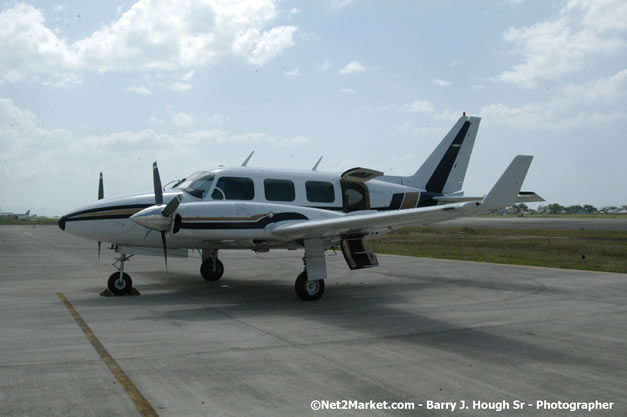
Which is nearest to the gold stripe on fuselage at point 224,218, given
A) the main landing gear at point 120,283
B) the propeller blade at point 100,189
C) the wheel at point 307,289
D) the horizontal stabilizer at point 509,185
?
the wheel at point 307,289

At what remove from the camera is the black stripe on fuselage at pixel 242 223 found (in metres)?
10.9

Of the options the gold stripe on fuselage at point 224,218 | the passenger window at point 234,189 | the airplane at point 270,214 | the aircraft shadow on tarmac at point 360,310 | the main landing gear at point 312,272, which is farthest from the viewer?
the passenger window at point 234,189

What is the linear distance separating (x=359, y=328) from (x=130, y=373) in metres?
4.01

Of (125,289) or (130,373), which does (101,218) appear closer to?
(125,289)

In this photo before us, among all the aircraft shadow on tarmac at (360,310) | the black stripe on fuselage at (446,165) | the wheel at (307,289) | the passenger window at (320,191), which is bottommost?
the aircraft shadow on tarmac at (360,310)

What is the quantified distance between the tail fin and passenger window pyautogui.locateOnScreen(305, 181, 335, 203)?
3.00 meters

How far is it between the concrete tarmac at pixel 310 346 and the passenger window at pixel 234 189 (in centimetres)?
233

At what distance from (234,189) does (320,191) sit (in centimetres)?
235

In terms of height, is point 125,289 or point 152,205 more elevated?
point 152,205

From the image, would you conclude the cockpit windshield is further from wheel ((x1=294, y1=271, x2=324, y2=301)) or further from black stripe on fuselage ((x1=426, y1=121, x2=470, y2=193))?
black stripe on fuselage ((x1=426, y1=121, x2=470, y2=193))

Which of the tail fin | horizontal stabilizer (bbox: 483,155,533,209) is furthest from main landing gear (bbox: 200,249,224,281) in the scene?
horizontal stabilizer (bbox: 483,155,533,209)

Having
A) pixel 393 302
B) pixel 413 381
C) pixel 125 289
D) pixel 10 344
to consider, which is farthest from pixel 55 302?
pixel 413 381

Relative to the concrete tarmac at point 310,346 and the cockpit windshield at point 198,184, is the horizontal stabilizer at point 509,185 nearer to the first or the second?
the concrete tarmac at point 310,346

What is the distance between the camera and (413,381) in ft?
19.9
